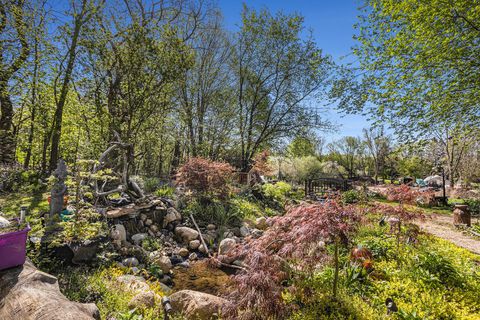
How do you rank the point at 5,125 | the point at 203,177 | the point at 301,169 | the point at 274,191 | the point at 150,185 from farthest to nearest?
the point at 301,169 < the point at 274,191 < the point at 150,185 < the point at 5,125 < the point at 203,177

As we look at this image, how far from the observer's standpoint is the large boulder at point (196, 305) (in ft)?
9.21

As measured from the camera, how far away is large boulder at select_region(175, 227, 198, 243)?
564 centimetres

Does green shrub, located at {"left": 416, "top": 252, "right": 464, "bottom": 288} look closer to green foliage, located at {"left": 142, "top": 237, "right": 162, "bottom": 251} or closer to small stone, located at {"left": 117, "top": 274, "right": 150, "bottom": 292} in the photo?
small stone, located at {"left": 117, "top": 274, "right": 150, "bottom": 292}

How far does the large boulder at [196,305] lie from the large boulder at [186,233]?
2.57 metres

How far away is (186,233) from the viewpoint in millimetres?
5664

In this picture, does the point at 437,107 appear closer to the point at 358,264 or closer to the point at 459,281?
the point at 459,281

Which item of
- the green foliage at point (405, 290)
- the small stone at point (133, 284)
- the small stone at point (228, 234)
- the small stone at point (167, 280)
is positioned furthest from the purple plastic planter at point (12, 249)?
the small stone at point (228, 234)

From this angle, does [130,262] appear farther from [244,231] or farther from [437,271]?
[437,271]

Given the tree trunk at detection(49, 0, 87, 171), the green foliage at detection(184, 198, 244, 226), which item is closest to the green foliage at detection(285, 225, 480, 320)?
the green foliage at detection(184, 198, 244, 226)

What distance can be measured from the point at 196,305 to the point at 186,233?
290 centimetres

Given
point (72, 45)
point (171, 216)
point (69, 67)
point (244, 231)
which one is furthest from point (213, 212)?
point (72, 45)

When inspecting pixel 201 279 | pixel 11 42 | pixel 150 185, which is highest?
pixel 11 42

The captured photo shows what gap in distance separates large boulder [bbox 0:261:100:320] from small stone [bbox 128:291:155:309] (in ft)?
3.53

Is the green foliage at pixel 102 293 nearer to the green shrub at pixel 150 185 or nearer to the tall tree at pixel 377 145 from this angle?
the green shrub at pixel 150 185
